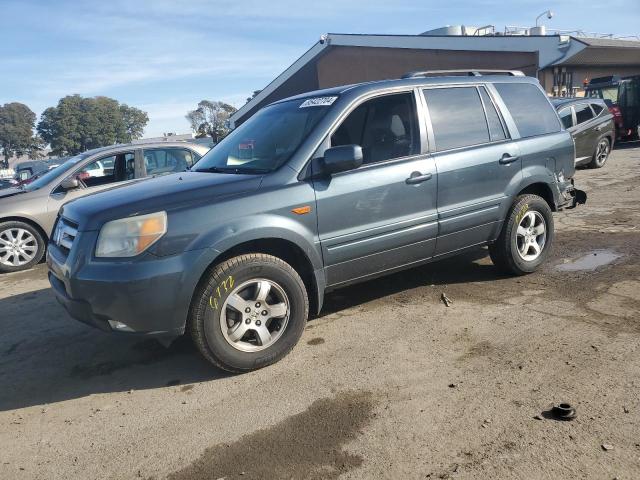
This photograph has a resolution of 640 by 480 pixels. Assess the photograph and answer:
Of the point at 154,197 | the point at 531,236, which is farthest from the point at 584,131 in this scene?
the point at 154,197

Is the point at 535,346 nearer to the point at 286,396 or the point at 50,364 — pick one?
the point at 286,396

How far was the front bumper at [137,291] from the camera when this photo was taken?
3.25 meters

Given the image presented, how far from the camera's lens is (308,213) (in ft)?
12.4

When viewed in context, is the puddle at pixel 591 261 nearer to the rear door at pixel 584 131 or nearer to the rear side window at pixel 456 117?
the rear side window at pixel 456 117

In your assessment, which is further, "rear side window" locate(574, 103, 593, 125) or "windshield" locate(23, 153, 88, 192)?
"rear side window" locate(574, 103, 593, 125)

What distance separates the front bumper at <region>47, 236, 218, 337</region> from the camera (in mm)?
3246

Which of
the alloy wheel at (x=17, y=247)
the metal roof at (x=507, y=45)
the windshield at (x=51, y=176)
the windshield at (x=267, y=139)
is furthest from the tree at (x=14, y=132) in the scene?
the windshield at (x=267, y=139)

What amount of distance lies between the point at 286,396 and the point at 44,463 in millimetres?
1364

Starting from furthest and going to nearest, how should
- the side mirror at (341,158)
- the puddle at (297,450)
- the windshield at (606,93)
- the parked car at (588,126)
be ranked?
the windshield at (606,93) → the parked car at (588,126) → the side mirror at (341,158) → the puddle at (297,450)

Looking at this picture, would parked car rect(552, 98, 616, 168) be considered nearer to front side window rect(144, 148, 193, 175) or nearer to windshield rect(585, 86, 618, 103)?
windshield rect(585, 86, 618, 103)

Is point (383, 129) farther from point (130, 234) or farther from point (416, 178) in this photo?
point (130, 234)

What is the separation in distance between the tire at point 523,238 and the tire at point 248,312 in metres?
→ 2.27

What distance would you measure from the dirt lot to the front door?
22.3 inches

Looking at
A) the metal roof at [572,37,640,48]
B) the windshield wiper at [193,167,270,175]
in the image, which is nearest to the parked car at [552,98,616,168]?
the windshield wiper at [193,167,270,175]
